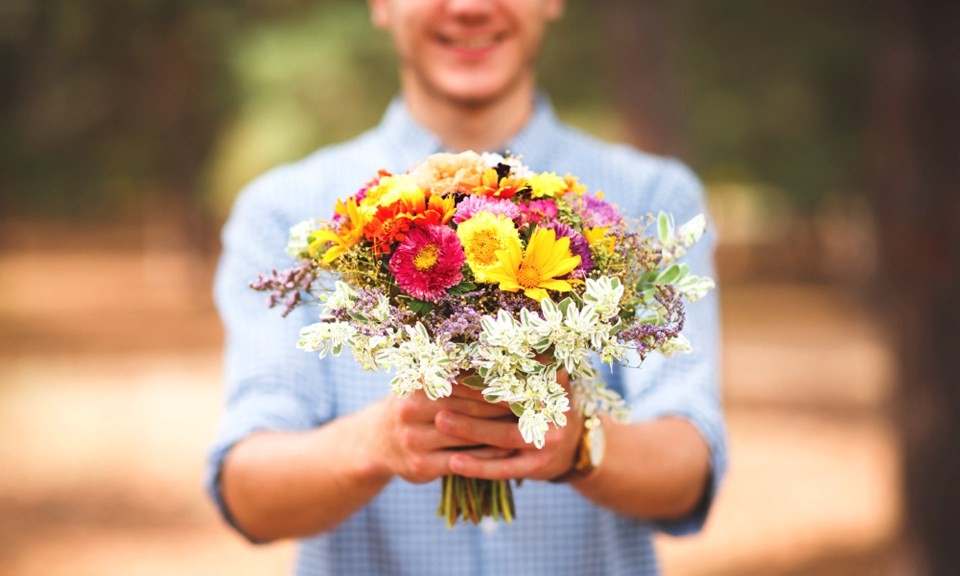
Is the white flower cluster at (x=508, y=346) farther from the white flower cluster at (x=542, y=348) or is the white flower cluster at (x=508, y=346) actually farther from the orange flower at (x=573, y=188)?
the orange flower at (x=573, y=188)

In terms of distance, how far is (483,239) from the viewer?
178 cm

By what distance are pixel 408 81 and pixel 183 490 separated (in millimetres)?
8202

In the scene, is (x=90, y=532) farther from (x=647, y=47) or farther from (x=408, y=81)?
(x=408, y=81)

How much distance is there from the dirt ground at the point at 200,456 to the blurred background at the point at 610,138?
4cm

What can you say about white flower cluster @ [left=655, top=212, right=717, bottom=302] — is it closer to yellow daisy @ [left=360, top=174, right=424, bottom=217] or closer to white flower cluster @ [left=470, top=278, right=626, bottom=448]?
white flower cluster @ [left=470, top=278, right=626, bottom=448]

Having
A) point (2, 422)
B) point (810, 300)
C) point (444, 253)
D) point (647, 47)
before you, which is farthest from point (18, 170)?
point (810, 300)

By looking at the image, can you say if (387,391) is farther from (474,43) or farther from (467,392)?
(474,43)

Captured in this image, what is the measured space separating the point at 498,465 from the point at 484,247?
1.56ft

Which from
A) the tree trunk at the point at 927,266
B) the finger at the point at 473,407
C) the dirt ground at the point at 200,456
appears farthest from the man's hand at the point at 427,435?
the dirt ground at the point at 200,456

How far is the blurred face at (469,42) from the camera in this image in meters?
2.55

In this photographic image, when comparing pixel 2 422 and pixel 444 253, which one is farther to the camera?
pixel 2 422

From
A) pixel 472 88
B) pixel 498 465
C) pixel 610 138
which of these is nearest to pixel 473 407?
pixel 498 465

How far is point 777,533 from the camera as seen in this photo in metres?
8.41

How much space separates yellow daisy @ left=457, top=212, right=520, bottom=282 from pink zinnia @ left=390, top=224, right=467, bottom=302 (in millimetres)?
19
